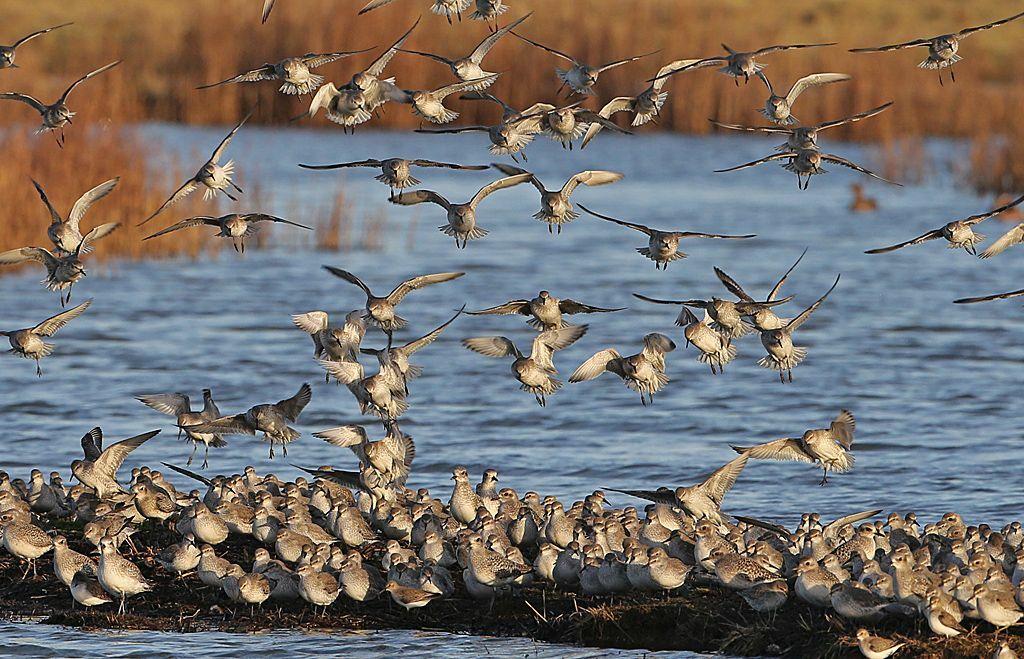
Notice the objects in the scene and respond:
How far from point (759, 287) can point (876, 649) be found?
18.6 metres

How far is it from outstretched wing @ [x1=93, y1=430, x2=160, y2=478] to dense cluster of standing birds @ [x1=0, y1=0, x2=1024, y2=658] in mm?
18

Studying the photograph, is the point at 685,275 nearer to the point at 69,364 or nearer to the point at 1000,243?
the point at 69,364

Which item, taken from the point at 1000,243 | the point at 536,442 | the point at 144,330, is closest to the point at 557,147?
the point at 144,330

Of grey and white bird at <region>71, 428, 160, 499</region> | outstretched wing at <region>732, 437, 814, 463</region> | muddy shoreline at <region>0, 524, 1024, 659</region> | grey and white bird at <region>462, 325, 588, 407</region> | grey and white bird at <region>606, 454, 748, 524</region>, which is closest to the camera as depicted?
muddy shoreline at <region>0, 524, 1024, 659</region>

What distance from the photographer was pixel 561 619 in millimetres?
9844

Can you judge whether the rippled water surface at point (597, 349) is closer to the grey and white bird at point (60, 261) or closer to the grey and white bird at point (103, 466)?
the grey and white bird at point (103, 466)

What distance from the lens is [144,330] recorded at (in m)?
23.9

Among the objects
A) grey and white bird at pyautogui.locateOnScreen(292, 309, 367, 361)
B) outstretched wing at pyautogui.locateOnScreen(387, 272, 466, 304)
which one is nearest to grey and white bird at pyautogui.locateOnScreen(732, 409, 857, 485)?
outstretched wing at pyautogui.locateOnScreen(387, 272, 466, 304)

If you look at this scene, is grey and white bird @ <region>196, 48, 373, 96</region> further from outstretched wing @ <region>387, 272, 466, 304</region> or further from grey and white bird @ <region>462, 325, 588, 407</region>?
grey and white bird @ <region>462, 325, 588, 407</region>

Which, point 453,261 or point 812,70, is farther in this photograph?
point 812,70

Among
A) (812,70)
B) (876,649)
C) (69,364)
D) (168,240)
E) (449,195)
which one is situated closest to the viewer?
(876,649)

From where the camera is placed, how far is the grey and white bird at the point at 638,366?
448 inches

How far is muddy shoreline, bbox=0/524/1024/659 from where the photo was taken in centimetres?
901

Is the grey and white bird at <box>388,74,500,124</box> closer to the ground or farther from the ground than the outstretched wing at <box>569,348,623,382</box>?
farther from the ground
